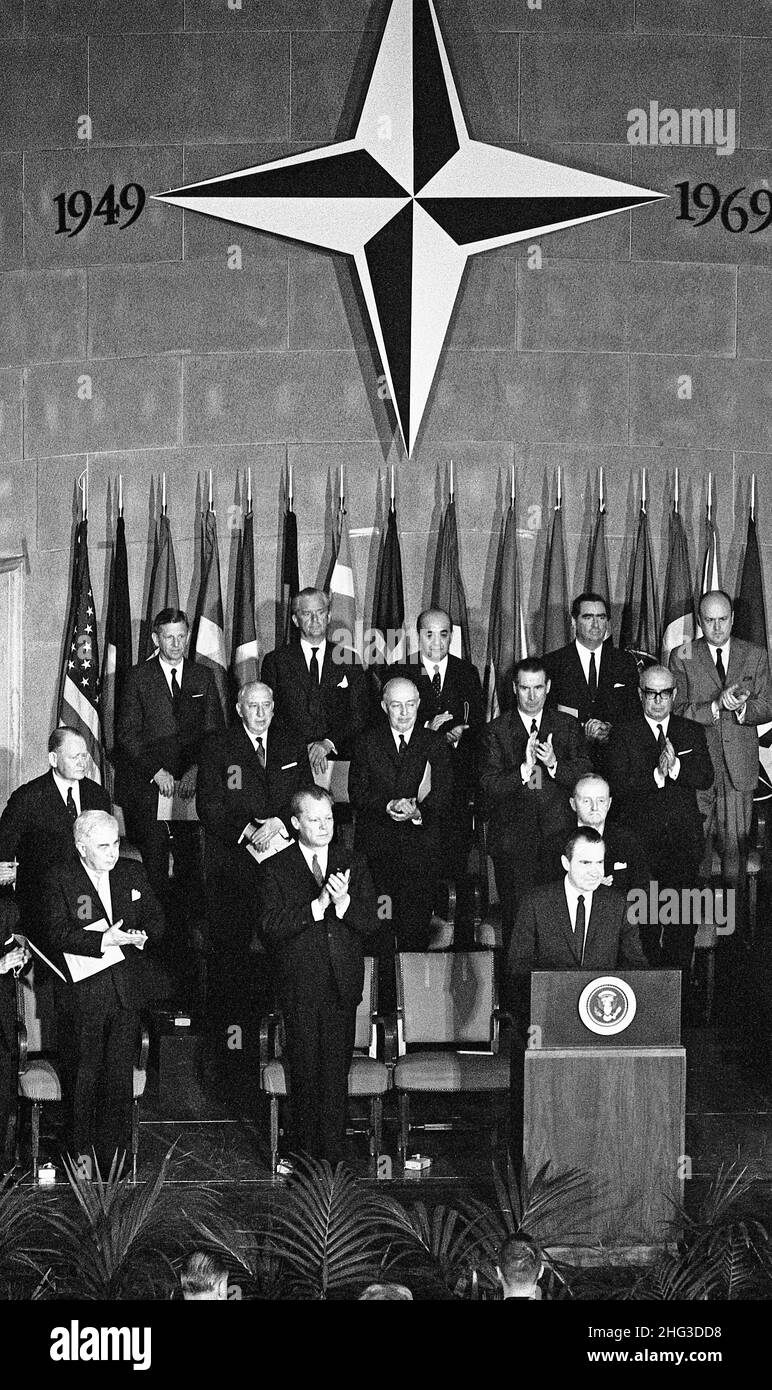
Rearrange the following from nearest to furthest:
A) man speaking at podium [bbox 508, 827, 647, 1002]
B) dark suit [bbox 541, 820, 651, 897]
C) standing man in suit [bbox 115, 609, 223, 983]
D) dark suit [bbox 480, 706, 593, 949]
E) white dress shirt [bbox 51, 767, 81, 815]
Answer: man speaking at podium [bbox 508, 827, 647, 1002] < dark suit [bbox 541, 820, 651, 897] < white dress shirt [bbox 51, 767, 81, 815] < dark suit [bbox 480, 706, 593, 949] < standing man in suit [bbox 115, 609, 223, 983]

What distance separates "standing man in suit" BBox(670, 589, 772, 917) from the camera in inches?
334

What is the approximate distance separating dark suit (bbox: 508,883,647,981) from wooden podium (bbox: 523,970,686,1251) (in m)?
0.46

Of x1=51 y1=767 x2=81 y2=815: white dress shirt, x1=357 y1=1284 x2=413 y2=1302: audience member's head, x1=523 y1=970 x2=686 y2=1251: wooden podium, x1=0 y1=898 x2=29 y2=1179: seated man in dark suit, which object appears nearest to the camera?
x1=357 y1=1284 x2=413 y2=1302: audience member's head

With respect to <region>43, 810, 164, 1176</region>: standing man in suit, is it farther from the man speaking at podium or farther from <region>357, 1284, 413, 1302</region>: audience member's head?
<region>357, 1284, 413, 1302</region>: audience member's head

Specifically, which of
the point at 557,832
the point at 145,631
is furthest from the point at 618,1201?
the point at 145,631

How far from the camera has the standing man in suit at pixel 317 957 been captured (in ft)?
22.2

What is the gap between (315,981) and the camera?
6844 mm

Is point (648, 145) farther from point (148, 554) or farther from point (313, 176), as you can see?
point (148, 554)

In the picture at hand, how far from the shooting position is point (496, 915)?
8.12m

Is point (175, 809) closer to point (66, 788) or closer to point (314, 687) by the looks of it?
point (314, 687)

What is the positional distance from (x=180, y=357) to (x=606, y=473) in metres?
2.47

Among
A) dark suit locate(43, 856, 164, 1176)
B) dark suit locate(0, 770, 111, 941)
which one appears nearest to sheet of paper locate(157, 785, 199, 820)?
dark suit locate(0, 770, 111, 941)

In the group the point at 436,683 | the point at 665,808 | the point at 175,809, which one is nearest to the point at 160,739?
the point at 175,809

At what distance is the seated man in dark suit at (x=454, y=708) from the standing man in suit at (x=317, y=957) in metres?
1.43
